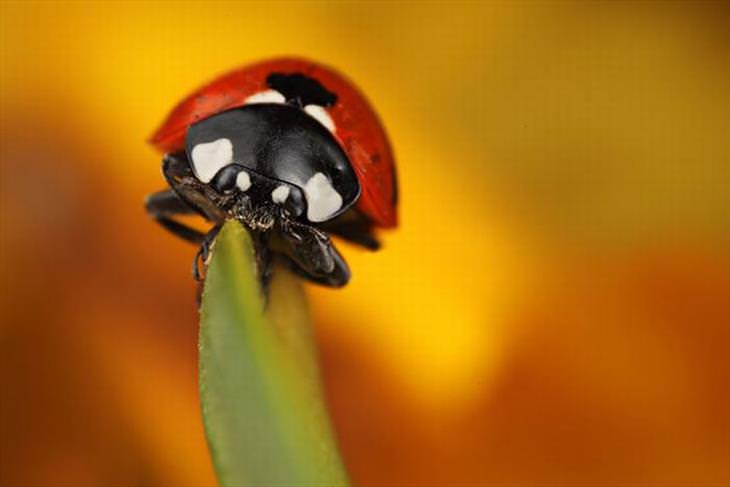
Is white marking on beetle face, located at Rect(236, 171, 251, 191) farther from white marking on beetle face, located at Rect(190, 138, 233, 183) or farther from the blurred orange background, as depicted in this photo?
the blurred orange background

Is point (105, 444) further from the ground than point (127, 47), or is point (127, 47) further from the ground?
point (127, 47)

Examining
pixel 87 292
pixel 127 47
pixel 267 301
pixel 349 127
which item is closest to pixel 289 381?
pixel 267 301

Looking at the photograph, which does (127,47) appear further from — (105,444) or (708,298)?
(708,298)

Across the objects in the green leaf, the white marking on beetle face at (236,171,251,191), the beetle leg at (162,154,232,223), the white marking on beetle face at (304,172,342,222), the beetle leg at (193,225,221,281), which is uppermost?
the beetle leg at (162,154,232,223)

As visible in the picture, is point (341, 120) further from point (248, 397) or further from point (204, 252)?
point (248, 397)

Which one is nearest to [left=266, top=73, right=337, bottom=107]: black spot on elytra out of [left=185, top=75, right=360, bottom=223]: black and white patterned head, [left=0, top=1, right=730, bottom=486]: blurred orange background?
[left=185, top=75, right=360, bottom=223]: black and white patterned head

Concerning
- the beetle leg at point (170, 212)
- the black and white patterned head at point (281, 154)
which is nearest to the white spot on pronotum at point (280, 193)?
the black and white patterned head at point (281, 154)

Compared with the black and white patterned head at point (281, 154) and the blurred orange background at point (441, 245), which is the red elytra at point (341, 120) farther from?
the blurred orange background at point (441, 245)
